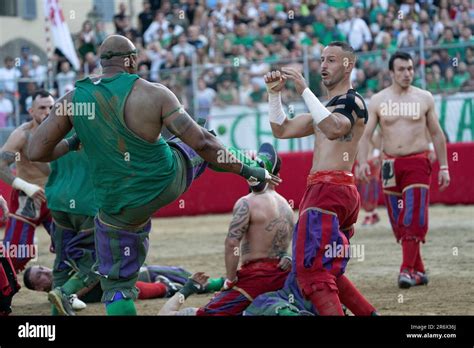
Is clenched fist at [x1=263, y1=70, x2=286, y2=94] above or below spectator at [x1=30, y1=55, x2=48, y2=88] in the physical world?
above

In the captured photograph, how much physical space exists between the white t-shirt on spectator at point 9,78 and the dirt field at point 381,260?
3036 millimetres

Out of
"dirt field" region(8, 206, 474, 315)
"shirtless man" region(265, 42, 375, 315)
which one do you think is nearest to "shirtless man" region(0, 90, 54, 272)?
"dirt field" region(8, 206, 474, 315)

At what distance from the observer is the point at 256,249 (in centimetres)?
804

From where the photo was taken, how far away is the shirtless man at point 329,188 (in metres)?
→ 7.30

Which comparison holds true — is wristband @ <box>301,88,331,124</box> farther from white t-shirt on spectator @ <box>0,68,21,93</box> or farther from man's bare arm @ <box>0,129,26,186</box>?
white t-shirt on spectator @ <box>0,68,21,93</box>

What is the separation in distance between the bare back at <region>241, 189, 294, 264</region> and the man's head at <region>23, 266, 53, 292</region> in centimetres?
282

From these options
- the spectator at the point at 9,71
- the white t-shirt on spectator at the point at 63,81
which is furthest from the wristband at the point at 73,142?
the spectator at the point at 9,71

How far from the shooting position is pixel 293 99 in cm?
1848

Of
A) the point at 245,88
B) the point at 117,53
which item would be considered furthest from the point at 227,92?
the point at 117,53

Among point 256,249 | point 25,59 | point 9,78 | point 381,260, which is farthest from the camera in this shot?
point 25,59

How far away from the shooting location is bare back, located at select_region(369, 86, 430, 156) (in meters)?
10.6

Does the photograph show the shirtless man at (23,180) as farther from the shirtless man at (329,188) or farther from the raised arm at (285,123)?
the shirtless man at (329,188)

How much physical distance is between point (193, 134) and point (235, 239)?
4.23 feet

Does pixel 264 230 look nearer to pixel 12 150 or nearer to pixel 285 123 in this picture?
pixel 285 123
